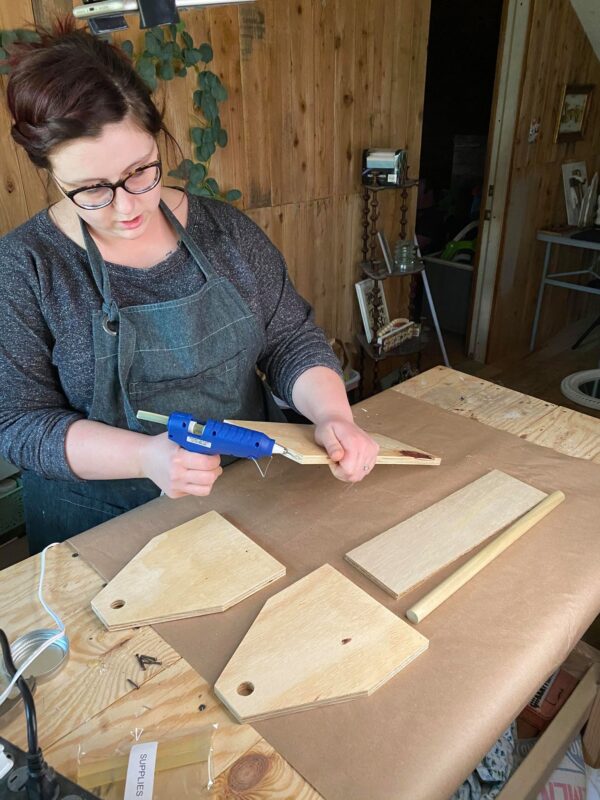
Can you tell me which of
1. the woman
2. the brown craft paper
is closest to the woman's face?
the woman

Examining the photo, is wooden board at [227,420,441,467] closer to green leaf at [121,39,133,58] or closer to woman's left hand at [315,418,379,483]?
woman's left hand at [315,418,379,483]

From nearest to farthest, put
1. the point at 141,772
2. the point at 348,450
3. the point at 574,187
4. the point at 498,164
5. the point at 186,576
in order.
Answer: the point at 141,772 → the point at 186,576 → the point at 348,450 → the point at 498,164 → the point at 574,187

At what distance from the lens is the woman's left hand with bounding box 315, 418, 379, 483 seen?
97cm

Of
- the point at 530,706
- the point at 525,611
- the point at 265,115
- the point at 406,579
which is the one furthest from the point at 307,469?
the point at 265,115

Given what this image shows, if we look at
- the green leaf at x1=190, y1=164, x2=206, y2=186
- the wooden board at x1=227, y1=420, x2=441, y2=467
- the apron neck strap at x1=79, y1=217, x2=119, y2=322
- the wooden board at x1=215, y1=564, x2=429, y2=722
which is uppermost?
the green leaf at x1=190, y1=164, x2=206, y2=186

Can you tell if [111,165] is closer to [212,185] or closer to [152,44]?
[152,44]

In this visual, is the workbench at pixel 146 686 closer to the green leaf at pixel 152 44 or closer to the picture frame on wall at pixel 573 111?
the green leaf at pixel 152 44

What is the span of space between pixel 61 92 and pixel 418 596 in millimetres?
837

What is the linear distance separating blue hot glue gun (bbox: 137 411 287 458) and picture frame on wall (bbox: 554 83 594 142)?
339 cm

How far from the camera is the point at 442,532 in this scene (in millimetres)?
902

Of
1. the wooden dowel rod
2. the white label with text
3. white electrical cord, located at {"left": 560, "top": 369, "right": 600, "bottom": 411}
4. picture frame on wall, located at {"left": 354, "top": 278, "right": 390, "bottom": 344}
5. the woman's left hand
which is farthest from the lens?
picture frame on wall, located at {"left": 354, "top": 278, "right": 390, "bottom": 344}

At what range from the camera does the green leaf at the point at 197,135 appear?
6.40ft

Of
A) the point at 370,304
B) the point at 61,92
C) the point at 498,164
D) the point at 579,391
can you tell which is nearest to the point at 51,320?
the point at 61,92

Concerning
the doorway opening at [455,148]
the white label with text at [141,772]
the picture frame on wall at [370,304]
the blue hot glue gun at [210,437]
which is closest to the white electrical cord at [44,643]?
the white label with text at [141,772]
